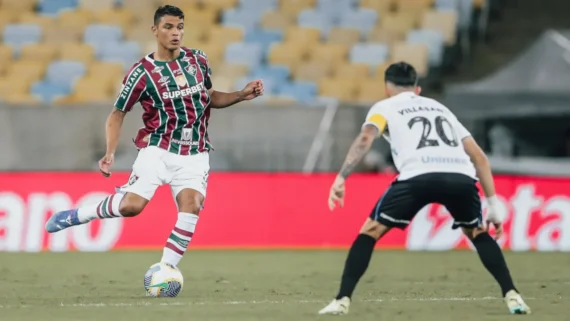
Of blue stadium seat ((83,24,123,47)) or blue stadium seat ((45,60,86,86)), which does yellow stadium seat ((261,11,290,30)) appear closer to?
blue stadium seat ((83,24,123,47))

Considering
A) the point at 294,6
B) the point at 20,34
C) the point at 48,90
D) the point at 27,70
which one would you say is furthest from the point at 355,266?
the point at 20,34

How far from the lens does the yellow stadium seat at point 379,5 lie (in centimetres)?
2244

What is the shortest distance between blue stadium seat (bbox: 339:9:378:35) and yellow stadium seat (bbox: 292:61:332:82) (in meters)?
1.34

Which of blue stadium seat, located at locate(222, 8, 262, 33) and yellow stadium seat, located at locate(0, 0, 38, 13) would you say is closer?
blue stadium seat, located at locate(222, 8, 262, 33)

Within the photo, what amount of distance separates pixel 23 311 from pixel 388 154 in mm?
10219

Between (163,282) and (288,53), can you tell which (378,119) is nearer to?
(163,282)

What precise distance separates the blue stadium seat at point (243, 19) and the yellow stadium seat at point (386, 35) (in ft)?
7.17

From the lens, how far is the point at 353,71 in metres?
21.0

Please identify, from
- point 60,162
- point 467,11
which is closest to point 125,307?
point 60,162

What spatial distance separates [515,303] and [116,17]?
15.5 meters

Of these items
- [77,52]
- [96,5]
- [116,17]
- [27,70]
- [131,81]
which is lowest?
[131,81]

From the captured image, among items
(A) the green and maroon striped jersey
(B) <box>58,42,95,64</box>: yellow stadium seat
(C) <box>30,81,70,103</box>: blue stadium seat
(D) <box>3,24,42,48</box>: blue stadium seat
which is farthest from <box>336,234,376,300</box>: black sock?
(D) <box>3,24,42,48</box>: blue stadium seat

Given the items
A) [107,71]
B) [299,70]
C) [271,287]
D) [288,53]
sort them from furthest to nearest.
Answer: [288,53] < [107,71] < [299,70] < [271,287]

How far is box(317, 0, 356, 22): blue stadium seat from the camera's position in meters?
22.4
